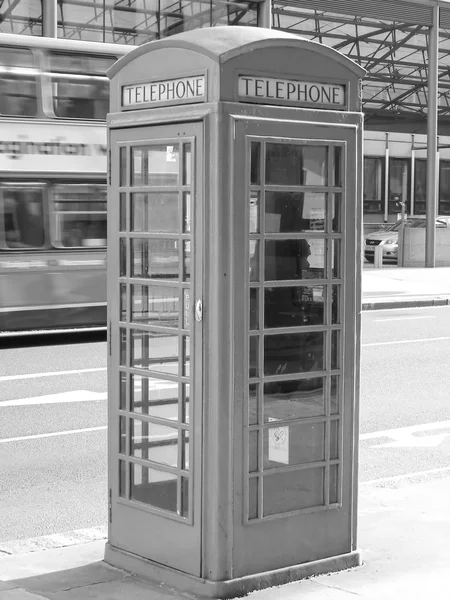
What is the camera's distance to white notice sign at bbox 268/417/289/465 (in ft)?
15.6

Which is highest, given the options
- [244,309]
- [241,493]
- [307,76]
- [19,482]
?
[307,76]

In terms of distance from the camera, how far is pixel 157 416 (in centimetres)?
482

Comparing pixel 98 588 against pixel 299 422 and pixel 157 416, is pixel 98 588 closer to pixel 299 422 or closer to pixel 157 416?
pixel 157 416

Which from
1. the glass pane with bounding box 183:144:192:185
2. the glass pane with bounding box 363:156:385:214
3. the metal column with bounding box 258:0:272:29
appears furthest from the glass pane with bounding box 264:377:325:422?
the glass pane with bounding box 363:156:385:214

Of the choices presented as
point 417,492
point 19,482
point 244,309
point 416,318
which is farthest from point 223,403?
point 416,318

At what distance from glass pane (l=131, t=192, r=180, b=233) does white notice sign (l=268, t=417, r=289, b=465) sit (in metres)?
0.98

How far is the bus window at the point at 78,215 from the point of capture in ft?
47.1

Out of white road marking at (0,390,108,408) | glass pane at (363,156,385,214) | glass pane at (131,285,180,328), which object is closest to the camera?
glass pane at (131,285,180,328)

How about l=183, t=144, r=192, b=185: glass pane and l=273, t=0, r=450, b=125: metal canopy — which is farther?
l=273, t=0, r=450, b=125: metal canopy

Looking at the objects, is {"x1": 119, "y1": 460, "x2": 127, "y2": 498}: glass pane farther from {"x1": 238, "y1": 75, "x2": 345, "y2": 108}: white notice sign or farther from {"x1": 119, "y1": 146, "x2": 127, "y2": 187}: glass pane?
{"x1": 238, "y1": 75, "x2": 345, "y2": 108}: white notice sign

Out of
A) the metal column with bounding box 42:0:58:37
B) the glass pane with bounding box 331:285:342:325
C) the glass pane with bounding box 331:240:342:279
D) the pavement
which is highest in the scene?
the metal column with bounding box 42:0:58:37

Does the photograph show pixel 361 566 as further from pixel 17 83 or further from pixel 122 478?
pixel 17 83

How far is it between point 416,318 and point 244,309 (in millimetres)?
13694

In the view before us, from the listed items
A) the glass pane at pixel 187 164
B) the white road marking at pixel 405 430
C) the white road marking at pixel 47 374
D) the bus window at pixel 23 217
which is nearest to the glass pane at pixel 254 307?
the glass pane at pixel 187 164
